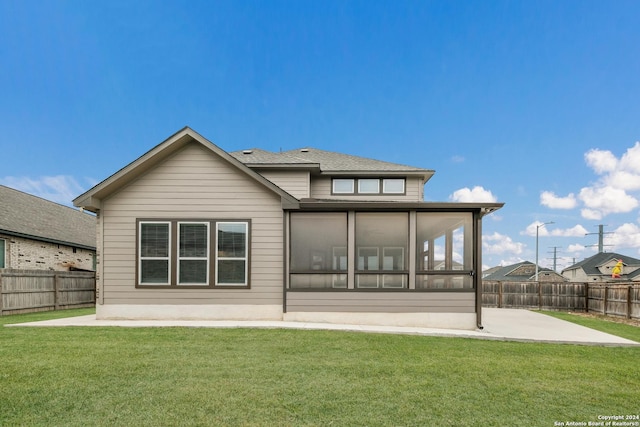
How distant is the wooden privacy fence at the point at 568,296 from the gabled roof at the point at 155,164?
12636 millimetres

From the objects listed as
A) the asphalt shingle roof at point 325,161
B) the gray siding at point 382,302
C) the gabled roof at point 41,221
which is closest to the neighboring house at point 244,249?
the gray siding at point 382,302

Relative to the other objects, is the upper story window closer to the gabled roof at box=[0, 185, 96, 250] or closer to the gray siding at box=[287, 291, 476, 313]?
the gray siding at box=[287, 291, 476, 313]

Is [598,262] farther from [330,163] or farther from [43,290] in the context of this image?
[43,290]

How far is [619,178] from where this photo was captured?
6244 centimetres

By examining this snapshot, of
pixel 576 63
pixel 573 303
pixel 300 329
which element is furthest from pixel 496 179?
pixel 300 329

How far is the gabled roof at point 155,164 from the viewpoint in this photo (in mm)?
9844

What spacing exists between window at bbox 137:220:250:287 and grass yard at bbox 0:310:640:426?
2659mm

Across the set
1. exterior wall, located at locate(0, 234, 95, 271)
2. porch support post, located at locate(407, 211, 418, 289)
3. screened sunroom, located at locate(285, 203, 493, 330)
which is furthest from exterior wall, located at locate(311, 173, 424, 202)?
exterior wall, located at locate(0, 234, 95, 271)

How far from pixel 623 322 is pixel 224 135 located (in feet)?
93.4

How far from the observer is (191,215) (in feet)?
33.7

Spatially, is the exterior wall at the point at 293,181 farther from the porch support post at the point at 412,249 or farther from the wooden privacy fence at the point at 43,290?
the wooden privacy fence at the point at 43,290

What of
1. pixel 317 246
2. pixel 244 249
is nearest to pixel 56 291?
pixel 244 249

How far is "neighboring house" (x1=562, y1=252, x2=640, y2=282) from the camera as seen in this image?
4010 cm

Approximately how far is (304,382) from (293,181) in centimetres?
1001
